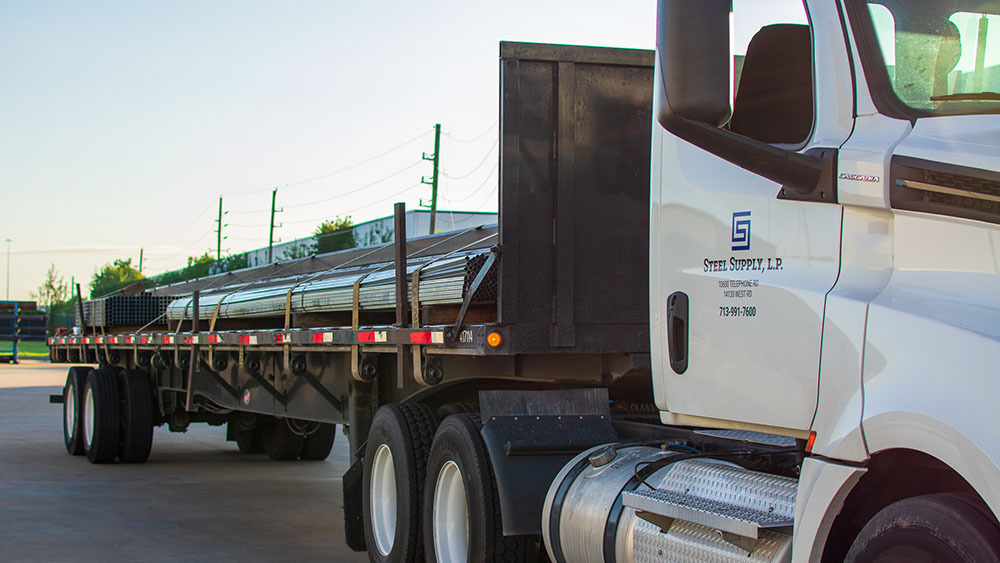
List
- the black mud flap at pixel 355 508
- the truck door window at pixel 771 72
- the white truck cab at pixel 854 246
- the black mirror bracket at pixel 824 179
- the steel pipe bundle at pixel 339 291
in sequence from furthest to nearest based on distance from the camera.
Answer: the black mud flap at pixel 355 508 → the steel pipe bundle at pixel 339 291 → the truck door window at pixel 771 72 → the black mirror bracket at pixel 824 179 → the white truck cab at pixel 854 246

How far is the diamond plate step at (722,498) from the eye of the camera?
3.57m

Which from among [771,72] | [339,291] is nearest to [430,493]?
[339,291]

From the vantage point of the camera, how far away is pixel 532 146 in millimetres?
5297

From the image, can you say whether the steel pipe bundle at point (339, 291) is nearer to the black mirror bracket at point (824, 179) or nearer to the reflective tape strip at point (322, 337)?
the reflective tape strip at point (322, 337)

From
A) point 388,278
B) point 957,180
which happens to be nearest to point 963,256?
point 957,180

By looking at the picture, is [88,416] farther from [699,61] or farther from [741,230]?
[699,61]

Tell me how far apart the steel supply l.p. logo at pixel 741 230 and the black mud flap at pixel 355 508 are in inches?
150

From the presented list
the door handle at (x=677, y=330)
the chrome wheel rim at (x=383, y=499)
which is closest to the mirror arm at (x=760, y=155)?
the door handle at (x=677, y=330)

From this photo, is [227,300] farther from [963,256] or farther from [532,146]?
[963,256]

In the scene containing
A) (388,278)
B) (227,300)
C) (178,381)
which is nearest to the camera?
(388,278)

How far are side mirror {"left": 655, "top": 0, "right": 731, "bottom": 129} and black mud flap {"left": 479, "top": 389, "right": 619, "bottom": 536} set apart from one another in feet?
7.56

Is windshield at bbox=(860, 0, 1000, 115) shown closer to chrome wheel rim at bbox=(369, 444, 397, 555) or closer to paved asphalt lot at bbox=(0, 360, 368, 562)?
chrome wheel rim at bbox=(369, 444, 397, 555)

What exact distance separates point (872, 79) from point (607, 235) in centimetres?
210

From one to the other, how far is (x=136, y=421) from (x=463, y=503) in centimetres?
842
